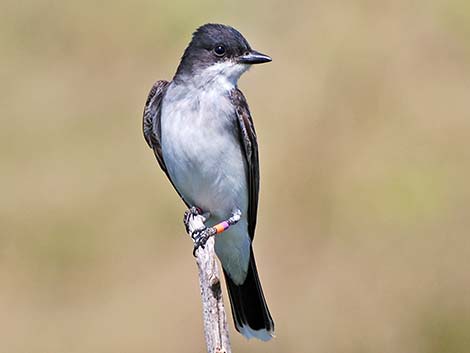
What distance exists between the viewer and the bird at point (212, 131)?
6.71 metres

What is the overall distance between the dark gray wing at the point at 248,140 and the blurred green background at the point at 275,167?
1.99m

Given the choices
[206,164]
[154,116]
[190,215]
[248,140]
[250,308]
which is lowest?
Result: [250,308]

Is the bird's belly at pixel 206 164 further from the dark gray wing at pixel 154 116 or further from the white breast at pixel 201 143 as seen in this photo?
the dark gray wing at pixel 154 116

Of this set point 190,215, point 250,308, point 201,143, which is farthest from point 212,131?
point 250,308

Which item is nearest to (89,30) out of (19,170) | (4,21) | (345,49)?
(4,21)

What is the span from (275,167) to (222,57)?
3244 millimetres

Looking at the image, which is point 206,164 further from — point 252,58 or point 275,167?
point 275,167

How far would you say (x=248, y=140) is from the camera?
6.86 m

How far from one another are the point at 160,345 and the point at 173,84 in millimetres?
2894

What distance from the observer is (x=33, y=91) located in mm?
10875

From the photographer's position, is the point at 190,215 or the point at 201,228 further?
the point at 190,215

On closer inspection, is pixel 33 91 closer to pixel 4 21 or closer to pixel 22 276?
pixel 4 21

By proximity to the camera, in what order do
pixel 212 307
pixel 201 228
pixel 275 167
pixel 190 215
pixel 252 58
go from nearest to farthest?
1. pixel 212 307
2. pixel 201 228
3. pixel 252 58
4. pixel 190 215
5. pixel 275 167

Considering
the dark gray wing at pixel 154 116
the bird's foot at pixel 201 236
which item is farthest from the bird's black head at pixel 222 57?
the bird's foot at pixel 201 236
